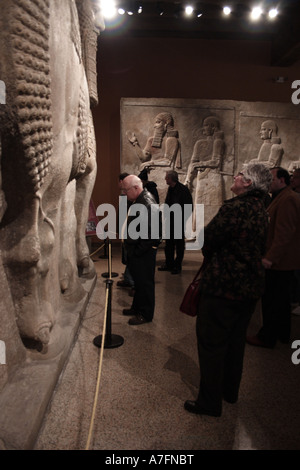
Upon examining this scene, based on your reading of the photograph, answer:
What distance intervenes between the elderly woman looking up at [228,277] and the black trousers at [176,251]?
10.7ft

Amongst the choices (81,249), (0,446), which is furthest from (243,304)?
(81,249)

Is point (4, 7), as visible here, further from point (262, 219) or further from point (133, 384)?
point (133, 384)

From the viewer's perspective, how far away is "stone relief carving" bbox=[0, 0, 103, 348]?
5.38ft

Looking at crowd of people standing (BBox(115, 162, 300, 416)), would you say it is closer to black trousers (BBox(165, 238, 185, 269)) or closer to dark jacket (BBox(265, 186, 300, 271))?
dark jacket (BBox(265, 186, 300, 271))

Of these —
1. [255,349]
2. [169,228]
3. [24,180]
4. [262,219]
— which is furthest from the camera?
[169,228]

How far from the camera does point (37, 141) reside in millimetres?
1859

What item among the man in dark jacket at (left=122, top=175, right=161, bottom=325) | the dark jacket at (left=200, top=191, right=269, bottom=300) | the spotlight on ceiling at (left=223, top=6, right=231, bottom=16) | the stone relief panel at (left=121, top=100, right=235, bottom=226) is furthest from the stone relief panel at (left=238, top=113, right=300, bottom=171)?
the dark jacket at (left=200, top=191, right=269, bottom=300)

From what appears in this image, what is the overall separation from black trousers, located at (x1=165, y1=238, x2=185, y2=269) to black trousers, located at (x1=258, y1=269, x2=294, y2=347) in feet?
7.90

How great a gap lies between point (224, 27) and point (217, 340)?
770cm

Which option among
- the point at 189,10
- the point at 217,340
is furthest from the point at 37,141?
the point at 189,10

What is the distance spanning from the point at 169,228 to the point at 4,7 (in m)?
4.25

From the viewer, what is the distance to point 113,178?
7.95 metres

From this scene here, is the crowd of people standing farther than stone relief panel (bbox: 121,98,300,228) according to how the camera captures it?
No

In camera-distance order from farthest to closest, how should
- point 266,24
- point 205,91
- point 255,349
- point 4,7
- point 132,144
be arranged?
point 205,91, point 266,24, point 132,144, point 255,349, point 4,7
